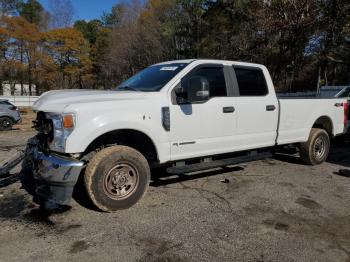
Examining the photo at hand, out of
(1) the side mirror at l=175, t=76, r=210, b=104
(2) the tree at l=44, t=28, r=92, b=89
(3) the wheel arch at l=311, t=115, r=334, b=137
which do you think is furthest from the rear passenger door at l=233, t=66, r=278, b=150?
(2) the tree at l=44, t=28, r=92, b=89

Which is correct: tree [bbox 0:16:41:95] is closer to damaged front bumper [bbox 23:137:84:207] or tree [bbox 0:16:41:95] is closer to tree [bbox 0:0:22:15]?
tree [bbox 0:0:22:15]

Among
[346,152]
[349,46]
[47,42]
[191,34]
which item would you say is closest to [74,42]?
[47,42]

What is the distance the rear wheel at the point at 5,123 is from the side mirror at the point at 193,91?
13077 millimetres

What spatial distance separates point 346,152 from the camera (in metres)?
9.58

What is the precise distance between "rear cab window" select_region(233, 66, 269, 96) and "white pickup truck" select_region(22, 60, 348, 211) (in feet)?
0.06

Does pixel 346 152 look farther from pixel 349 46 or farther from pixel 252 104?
pixel 349 46

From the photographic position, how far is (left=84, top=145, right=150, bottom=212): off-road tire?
15.4ft

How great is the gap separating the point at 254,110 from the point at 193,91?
1.54 m

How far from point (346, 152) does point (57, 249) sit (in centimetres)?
799

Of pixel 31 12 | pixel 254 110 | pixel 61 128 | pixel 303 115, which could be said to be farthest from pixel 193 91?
pixel 31 12


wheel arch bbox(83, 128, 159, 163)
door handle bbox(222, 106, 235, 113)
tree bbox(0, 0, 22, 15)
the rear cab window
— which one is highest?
tree bbox(0, 0, 22, 15)

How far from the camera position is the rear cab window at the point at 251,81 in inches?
250

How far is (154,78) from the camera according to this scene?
19.2 feet

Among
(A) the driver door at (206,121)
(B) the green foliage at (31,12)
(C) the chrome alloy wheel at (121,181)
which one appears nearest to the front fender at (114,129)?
(A) the driver door at (206,121)
